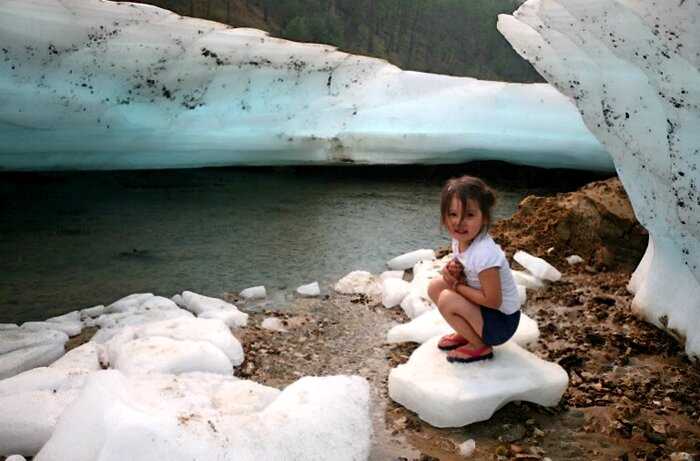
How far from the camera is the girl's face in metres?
2.00

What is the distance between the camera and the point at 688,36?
2.14 metres

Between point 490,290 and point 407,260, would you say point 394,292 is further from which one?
point 490,290

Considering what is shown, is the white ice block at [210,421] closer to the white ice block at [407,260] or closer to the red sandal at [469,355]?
the red sandal at [469,355]

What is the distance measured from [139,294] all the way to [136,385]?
4.01 feet

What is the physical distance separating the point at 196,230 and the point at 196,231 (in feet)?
0.06

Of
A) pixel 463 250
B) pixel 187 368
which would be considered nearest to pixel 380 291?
pixel 463 250

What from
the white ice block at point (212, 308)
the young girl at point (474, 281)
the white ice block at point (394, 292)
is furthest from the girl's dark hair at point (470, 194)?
the white ice block at point (212, 308)

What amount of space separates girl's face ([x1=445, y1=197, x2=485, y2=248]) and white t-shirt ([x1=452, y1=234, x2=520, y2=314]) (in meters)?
0.04

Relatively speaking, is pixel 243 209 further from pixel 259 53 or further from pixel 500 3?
pixel 500 3

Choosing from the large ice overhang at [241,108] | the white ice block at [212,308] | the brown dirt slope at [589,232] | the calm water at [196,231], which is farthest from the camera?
the large ice overhang at [241,108]

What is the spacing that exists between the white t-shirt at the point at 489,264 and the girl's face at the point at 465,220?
40 millimetres

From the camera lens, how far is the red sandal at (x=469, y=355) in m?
2.05

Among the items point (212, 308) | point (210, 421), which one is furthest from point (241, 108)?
point (210, 421)

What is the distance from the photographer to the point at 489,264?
2.00m
